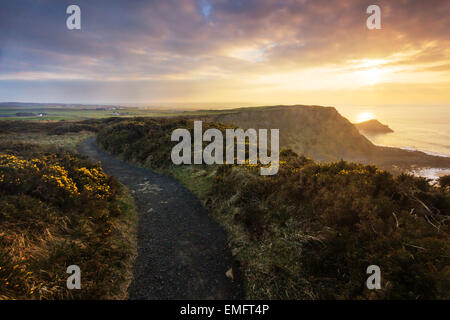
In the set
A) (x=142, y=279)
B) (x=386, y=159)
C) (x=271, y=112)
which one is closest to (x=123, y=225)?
(x=142, y=279)

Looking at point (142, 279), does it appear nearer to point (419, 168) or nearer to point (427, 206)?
point (427, 206)

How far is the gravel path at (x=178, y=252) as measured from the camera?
6086 millimetres

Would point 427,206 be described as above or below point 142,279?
above

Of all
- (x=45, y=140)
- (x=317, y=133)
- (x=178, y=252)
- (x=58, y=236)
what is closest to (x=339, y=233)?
(x=178, y=252)

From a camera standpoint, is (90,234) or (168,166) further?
(168,166)

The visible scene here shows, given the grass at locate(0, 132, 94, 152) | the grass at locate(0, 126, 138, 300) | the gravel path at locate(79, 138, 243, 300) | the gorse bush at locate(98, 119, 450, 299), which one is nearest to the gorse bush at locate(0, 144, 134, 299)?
the grass at locate(0, 126, 138, 300)

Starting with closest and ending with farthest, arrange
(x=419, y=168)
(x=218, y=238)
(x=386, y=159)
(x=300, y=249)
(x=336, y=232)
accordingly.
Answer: (x=336, y=232) < (x=300, y=249) < (x=218, y=238) < (x=419, y=168) < (x=386, y=159)

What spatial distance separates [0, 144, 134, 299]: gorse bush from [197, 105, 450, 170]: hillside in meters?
49.8

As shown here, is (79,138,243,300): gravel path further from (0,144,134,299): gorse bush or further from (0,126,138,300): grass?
(0,144,134,299): gorse bush

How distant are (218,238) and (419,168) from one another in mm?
60697

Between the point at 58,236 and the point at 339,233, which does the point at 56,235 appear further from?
the point at 339,233

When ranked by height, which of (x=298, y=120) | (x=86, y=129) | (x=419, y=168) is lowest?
(x=419, y=168)

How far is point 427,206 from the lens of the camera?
641 centimetres

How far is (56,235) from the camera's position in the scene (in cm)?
695
